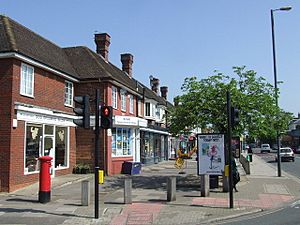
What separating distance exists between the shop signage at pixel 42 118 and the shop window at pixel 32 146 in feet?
1.09

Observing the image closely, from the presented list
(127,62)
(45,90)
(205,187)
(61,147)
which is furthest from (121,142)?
(127,62)

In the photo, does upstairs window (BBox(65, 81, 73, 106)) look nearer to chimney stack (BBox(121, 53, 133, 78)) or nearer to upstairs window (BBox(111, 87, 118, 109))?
upstairs window (BBox(111, 87, 118, 109))

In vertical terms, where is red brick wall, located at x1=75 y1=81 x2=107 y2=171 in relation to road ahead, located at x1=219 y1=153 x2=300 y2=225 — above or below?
above

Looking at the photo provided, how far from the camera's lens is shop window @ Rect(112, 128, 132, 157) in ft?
77.7

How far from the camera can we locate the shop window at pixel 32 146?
17.0 metres

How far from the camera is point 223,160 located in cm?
1562

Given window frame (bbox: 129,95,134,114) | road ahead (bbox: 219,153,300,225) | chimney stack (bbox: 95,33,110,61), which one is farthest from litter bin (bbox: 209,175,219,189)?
chimney stack (bbox: 95,33,110,61)

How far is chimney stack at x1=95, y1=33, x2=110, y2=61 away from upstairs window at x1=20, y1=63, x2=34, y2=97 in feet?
40.0

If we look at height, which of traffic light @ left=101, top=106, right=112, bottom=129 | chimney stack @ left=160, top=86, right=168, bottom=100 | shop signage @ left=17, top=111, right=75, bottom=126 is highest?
chimney stack @ left=160, top=86, right=168, bottom=100

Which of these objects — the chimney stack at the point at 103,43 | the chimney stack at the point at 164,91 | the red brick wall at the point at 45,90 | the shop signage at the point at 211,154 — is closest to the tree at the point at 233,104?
the shop signage at the point at 211,154

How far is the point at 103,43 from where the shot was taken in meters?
29.1

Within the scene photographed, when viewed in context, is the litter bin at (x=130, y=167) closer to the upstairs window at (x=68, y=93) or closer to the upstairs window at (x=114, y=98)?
the upstairs window at (x=114, y=98)

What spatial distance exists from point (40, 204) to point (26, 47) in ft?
27.1

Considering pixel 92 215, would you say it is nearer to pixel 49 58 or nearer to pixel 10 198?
pixel 10 198
